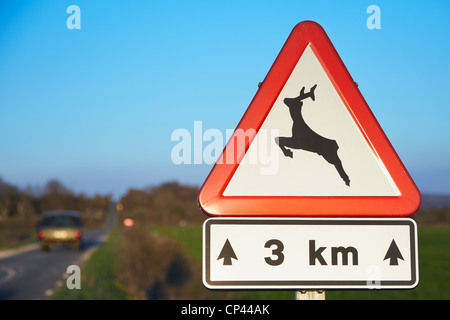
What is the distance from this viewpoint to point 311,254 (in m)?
1.73

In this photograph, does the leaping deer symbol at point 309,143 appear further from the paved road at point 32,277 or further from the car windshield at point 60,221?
the car windshield at point 60,221

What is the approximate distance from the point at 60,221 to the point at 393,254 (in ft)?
87.0

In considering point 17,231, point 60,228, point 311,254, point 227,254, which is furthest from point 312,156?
point 17,231

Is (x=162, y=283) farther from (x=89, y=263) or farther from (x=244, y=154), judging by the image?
(x=244, y=154)

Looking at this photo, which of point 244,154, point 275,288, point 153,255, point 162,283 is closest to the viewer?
point 275,288

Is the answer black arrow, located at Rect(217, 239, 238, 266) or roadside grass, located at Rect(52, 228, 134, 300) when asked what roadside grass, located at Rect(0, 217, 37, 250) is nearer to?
roadside grass, located at Rect(52, 228, 134, 300)

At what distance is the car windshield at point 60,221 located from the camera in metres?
25.9

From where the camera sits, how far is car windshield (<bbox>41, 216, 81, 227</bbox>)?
25933mm

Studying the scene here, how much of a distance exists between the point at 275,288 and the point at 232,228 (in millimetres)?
261

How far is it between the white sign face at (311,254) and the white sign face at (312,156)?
123mm

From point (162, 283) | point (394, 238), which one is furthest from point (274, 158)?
point (162, 283)

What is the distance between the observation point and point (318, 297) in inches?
69.1

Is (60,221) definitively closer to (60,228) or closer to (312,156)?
(60,228)

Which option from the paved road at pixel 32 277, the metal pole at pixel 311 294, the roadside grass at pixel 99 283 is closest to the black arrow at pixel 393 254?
the metal pole at pixel 311 294
